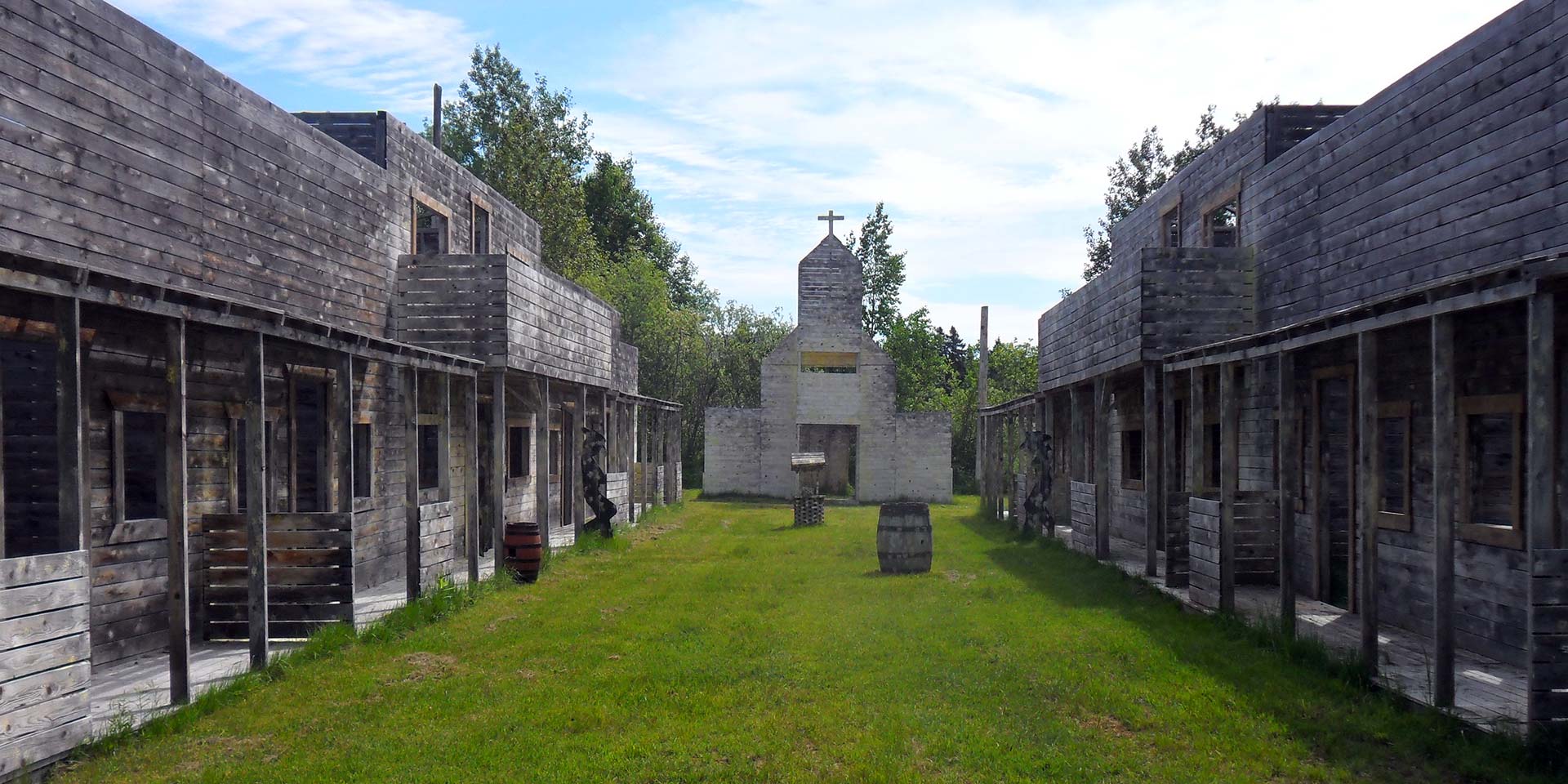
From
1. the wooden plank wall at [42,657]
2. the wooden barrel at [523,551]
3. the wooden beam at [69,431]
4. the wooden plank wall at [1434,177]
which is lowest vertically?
the wooden barrel at [523,551]

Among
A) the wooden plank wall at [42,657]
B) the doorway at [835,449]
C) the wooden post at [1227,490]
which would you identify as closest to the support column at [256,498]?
the wooden plank wall at [42,657]

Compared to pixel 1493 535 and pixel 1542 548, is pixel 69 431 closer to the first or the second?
pixel 1542 548

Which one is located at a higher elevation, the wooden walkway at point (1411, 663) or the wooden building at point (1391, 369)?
the wooden building at point (1391, 369)

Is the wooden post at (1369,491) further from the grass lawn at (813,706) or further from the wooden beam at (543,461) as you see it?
the wooden beam at (543,461)

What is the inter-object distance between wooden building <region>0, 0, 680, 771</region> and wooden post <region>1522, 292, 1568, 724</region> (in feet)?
28.8

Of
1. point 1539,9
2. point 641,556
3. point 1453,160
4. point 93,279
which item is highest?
point 1539,9

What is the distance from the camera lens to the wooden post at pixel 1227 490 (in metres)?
11.1

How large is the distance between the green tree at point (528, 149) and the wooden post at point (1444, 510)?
33.4 meters

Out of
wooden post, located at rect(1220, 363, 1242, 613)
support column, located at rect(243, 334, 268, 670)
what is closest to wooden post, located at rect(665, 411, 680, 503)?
wooden post, located at rect(1220, 363, 1242, 613)

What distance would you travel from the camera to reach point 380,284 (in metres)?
14.3

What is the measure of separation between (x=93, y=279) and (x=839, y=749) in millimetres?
5528

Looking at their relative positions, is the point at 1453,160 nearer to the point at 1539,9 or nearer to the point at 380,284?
the point at 1539,9

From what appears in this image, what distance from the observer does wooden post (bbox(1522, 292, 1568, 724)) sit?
20.8ft

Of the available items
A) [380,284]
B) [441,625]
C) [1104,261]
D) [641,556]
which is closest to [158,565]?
[441,625]
